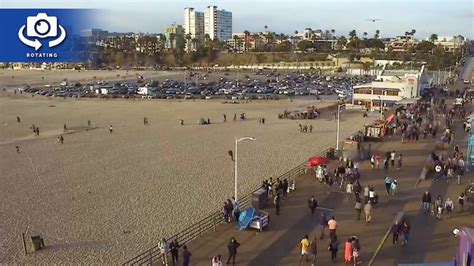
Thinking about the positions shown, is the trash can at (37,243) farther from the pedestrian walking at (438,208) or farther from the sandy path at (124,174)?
the pedestrian walking at (438,208)

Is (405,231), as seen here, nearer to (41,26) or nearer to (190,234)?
(190,234)

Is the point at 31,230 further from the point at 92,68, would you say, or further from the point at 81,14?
the point at 92,68

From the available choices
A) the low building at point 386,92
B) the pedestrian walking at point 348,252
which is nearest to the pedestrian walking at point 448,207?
the pedestrian walking at point 348,252

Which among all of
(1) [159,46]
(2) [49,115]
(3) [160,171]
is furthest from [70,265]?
(1) [159,46]

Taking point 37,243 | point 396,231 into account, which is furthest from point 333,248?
point 37,243

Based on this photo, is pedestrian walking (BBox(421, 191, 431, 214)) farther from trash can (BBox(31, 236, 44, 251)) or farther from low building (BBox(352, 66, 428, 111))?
low building (BBox(352, 66, 428, 111))

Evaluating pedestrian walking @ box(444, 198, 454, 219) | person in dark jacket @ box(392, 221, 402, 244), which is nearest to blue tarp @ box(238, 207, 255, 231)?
person in dark jacket @ box(392, 221, 402, 244)
